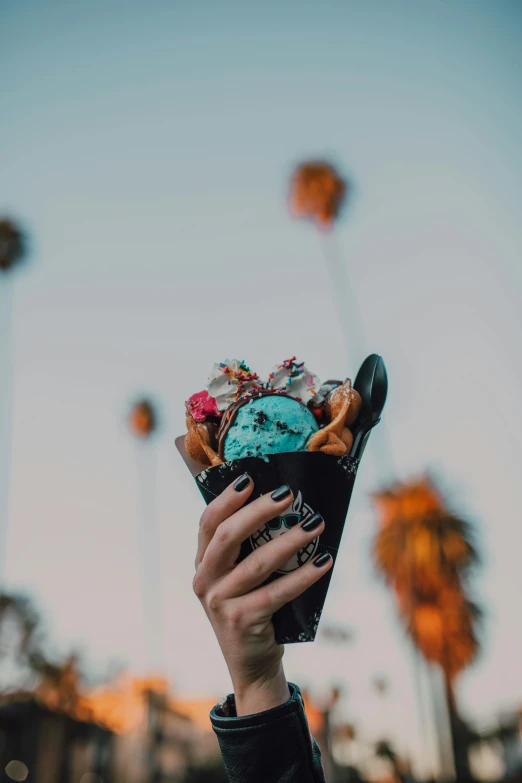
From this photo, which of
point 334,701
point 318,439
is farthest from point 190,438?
point 334,701

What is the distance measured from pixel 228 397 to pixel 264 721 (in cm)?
93

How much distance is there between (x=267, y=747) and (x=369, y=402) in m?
0.94

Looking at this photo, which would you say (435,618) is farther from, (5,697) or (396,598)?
(5,697)

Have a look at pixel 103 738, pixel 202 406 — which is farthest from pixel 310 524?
pixel 103 738

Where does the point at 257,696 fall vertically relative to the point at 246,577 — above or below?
below

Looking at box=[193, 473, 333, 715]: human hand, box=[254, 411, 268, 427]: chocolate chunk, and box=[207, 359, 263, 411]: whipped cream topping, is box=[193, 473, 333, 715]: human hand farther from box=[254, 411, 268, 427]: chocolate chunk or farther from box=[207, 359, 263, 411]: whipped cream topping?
box=[207, 359, 263, 411]: whipped cream topping

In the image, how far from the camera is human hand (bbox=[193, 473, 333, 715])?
1.27 metres

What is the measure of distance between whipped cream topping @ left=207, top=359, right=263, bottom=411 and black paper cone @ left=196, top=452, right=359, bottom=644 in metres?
0.30

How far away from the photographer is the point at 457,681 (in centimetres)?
2100

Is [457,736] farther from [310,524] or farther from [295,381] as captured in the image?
[310,524]

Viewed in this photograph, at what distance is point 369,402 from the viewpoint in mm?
1863

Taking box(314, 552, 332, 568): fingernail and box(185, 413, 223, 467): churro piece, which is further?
box(185, 413, 223, 467): churro piece

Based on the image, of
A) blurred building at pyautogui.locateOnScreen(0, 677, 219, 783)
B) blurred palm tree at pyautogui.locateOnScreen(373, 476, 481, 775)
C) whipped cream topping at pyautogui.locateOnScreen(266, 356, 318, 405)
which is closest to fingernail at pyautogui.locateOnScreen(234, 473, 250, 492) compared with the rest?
whipped cream topping at pyautogui.locateOnScreen(266, 356, 318, 405)

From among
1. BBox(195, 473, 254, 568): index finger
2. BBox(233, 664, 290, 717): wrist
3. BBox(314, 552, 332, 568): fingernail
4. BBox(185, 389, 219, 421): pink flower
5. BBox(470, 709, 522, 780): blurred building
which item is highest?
BBox(185, 389, 219, 421): pink flower
